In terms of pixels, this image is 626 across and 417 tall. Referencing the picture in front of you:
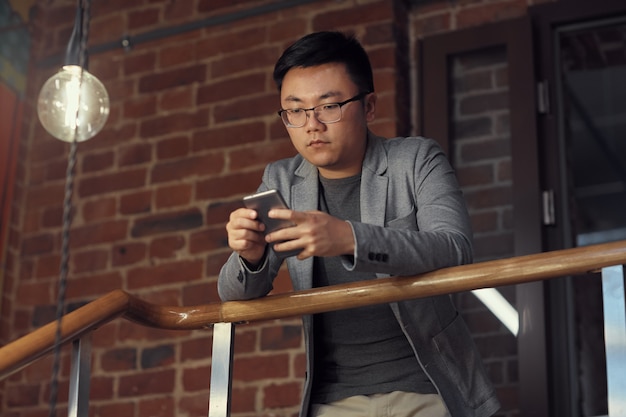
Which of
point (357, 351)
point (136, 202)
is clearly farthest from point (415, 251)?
point (136, 202)

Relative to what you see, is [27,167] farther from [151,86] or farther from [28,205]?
[151,86]

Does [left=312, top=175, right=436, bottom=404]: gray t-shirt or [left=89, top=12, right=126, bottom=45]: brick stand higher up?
[left=89, top=12, right=126, bottom=45]: brick

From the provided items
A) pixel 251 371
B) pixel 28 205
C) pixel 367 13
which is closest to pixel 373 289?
pixel 251 371

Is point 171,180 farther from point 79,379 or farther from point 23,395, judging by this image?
point 79,379

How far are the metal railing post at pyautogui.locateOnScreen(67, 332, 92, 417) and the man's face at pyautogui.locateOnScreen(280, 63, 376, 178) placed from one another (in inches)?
23.3

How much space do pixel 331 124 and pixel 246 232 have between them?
372mm

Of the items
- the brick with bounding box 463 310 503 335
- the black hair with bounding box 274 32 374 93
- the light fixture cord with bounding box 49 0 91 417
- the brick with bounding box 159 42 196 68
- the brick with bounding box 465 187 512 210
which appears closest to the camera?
the light fixture cord with bounding box 49 0 91 417

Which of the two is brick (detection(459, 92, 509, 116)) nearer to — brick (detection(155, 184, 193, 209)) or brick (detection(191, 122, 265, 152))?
brick (detection(191, 122, 265, 152))

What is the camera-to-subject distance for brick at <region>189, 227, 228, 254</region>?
3.54 meters

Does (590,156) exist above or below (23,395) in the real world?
above

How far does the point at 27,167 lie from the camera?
13.1ft

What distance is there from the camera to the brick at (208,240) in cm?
354

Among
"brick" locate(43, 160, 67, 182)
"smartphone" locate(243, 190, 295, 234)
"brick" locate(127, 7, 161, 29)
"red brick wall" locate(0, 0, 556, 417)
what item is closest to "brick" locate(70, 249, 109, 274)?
"red brick wall" locate(0, 0, 556, 417)

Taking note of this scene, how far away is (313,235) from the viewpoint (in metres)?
1.74
